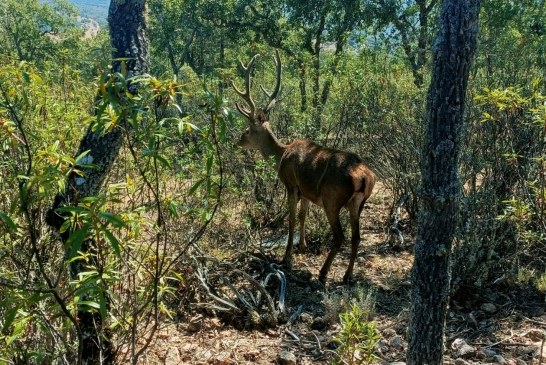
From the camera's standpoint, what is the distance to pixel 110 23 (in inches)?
147

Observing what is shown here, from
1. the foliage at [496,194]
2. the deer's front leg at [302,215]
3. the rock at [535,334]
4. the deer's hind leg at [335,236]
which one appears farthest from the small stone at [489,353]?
the deer's front leg at [302,215]

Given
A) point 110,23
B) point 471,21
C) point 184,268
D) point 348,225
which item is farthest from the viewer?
point 348,225

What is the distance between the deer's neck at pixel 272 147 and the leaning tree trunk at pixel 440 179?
4.35 meters

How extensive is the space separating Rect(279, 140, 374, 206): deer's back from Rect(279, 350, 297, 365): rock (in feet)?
7.08

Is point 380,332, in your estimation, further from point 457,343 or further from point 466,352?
point 466,352

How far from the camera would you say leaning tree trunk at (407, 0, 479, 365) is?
10.1ft

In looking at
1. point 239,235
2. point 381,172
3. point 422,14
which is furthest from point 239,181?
point 422,14

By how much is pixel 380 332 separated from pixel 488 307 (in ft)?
Answer: 3.95

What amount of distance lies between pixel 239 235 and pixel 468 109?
3166 mm

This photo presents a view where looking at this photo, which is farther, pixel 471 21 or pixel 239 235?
pixel 239 235

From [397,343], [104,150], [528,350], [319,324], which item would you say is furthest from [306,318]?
[104,150]

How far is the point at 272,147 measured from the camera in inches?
308

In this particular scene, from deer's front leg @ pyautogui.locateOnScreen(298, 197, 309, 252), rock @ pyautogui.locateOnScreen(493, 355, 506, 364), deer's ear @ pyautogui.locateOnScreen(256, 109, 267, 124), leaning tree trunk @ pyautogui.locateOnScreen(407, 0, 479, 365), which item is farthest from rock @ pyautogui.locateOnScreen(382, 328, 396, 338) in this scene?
deer's ear @ pyautogui.locateOnScreen(256, 109, 267, 124)

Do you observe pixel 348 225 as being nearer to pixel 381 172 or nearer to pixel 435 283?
pixel 381 172
